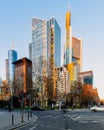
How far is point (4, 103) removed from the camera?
401 ft

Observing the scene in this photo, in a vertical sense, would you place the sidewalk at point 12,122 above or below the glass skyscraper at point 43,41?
below

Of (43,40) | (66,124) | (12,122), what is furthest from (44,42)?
(12,122)

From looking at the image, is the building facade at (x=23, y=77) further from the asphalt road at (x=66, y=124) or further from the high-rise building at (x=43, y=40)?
the asphalt road at (x=66, y=124)

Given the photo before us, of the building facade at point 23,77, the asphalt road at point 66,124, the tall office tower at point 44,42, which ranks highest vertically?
the tall office tower at point 44,42

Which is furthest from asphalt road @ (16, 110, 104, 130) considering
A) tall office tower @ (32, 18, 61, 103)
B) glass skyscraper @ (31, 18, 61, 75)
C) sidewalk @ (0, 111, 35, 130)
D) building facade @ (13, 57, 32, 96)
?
glass skyscraper @ (31, 18, 61, 75)

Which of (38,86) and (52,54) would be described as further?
(52,54)

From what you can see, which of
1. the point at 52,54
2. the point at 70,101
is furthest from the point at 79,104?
the point at 52,54

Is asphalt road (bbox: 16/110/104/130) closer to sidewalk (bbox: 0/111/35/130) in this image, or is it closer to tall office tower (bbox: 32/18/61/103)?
sidewalk (bbox: 0/111/35/130)

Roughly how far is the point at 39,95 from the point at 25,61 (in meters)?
53.4

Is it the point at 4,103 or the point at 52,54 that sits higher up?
the point at 52,54

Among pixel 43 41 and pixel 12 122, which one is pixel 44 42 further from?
pixel 12 122

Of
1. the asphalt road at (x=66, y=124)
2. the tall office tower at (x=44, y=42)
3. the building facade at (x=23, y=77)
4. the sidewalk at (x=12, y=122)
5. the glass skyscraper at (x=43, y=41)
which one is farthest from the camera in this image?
the glass skyscraper at (x=43, y=41)

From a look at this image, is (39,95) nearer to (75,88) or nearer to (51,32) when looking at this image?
(75,88)

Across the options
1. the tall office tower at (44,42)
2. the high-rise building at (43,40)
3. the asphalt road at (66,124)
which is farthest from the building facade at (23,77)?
the asphalt road at (66,124)
